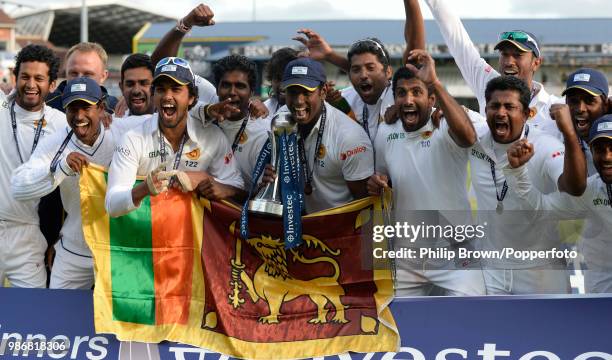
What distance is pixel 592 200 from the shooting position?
18.0 feet

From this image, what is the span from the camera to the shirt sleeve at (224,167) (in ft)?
20.0

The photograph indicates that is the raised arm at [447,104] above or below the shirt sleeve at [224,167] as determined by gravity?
above

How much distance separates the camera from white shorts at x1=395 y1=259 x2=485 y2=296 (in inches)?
226

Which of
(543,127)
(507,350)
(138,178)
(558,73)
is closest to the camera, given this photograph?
(507,350)

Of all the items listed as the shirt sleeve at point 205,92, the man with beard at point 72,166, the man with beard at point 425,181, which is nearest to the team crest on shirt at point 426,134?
the man with beard at point 425,181

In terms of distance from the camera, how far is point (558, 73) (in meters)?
40.0

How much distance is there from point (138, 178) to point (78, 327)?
110cm

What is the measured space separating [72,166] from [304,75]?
5.37 ft

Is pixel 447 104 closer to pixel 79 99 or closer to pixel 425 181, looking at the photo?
pixel 425 181

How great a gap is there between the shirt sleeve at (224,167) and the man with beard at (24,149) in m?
1.34

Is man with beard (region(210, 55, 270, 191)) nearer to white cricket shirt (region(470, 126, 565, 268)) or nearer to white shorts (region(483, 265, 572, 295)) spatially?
white cricket shirt (region(470, 126, 565, 268))

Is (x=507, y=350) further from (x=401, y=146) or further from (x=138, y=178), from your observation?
(x=138, y=178)

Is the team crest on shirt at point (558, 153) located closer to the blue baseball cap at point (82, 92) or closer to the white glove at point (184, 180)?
the white glove at point (184, 180)

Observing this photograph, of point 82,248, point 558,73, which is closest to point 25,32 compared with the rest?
point 558,73
